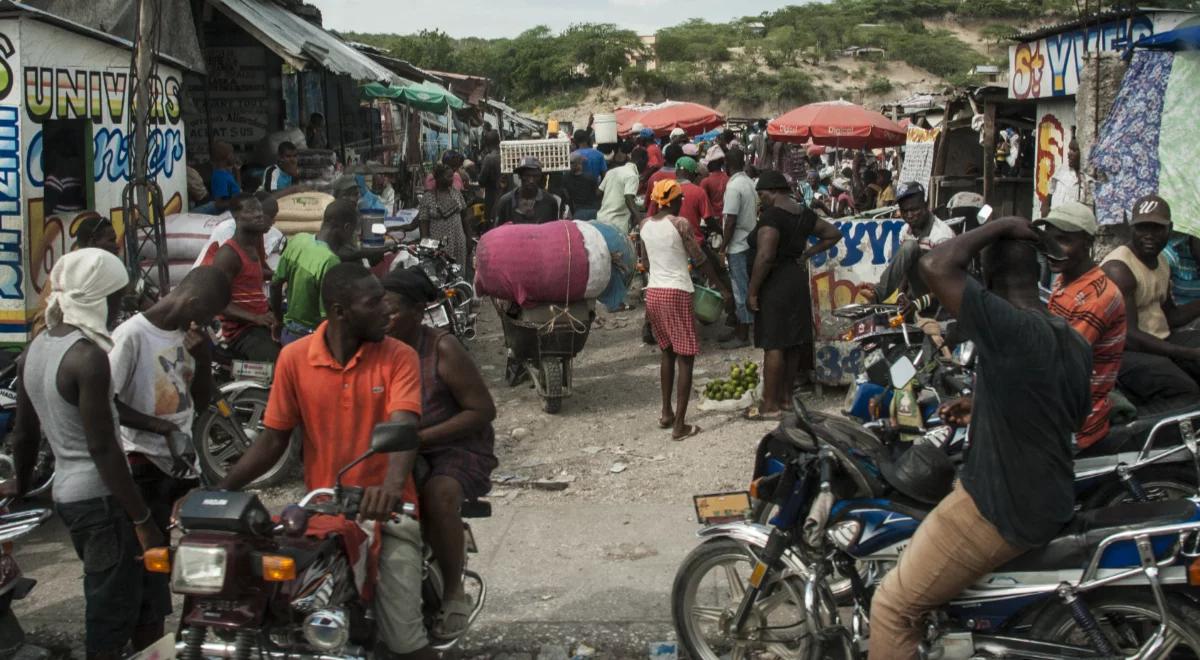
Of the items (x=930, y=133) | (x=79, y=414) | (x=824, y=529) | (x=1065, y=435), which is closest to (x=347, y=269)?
(x=79, y=414)

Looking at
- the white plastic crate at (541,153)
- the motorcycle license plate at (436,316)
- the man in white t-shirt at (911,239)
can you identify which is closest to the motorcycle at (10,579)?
the motorcycle license plate at (436,316)

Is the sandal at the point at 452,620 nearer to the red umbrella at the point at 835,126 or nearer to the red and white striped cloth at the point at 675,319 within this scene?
the red and white striped cloth at the point at 675,319

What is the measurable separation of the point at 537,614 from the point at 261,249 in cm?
354

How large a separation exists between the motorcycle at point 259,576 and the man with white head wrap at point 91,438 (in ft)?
3.18

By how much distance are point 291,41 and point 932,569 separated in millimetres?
8848

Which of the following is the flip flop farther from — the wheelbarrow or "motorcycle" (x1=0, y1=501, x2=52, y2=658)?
"motorcycle" (x1=0, y1=501, x2=52, y2=658)

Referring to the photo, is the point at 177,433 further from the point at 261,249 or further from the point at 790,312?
the point at 790,312

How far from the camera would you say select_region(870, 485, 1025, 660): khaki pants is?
3.61m

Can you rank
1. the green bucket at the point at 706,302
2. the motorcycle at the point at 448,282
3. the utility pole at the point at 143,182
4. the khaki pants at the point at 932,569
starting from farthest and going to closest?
the motorcycle at the point at 448,282 → the green bucket at the point at 706,302 → the utility pole at the point at 143,182 → the khaki pants at the point at 932,569

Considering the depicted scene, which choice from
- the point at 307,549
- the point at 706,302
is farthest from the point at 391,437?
the point at 706,302

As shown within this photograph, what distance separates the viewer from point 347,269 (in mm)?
3885

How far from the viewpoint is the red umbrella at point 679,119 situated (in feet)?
68.9

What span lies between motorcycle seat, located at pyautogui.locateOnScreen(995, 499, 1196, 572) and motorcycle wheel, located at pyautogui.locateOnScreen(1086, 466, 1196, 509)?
1272 millimetres

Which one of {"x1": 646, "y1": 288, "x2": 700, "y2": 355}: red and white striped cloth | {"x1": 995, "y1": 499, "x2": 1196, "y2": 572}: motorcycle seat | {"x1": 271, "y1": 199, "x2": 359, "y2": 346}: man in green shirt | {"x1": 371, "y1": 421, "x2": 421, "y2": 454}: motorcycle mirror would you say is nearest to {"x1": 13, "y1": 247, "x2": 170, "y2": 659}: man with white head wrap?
{"x1": 371, "y1": 421, "x2": 421, "y2": 454}: motorcycle mirror
